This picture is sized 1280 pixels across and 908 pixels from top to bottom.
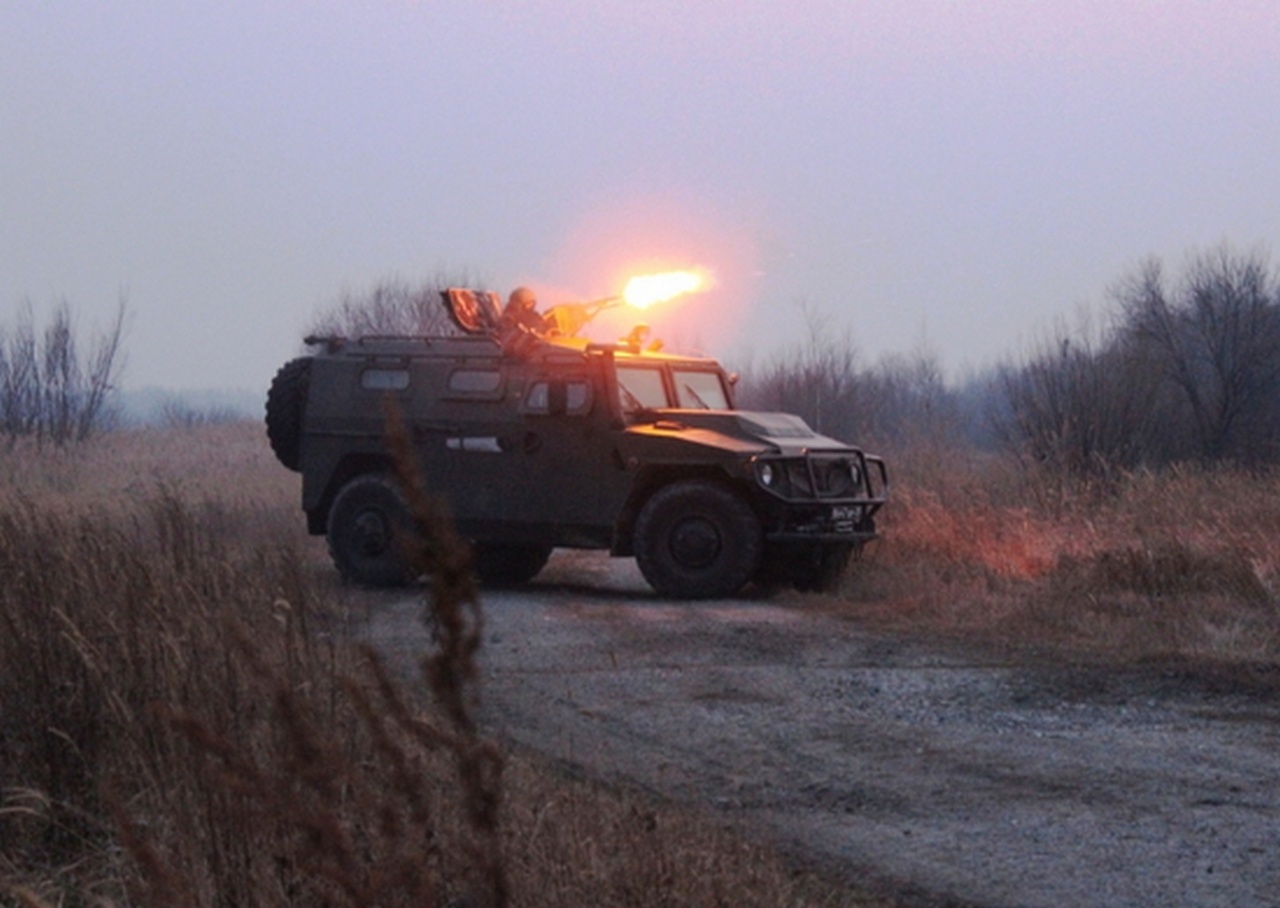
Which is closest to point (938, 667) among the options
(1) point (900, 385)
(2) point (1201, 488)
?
(2) point (1201, 488)

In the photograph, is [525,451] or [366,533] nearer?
[525,451]

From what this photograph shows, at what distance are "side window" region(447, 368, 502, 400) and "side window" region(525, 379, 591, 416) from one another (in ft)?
1.22

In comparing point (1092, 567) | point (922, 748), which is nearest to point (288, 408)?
point (1092, 567)

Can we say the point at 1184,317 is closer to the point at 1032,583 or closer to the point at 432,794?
the point at 1032,583

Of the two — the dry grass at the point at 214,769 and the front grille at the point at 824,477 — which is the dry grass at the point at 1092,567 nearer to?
the front grille at the point at 824,477

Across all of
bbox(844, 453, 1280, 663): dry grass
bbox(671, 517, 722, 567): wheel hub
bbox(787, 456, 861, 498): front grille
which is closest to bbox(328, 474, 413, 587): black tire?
bbox(671, 517, 722, 567): wheel hub

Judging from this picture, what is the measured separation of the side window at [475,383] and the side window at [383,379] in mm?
466

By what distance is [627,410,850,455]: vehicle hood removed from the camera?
14.1m

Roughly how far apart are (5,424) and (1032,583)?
27.3 meters

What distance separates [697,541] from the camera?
46.0 feet

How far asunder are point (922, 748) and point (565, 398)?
704 cm

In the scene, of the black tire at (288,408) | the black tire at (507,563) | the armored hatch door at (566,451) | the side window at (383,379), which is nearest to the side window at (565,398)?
the armored hatch door at (566,451)

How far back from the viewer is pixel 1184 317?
33.8 meters

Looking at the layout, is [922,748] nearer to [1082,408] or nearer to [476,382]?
[476,382]
